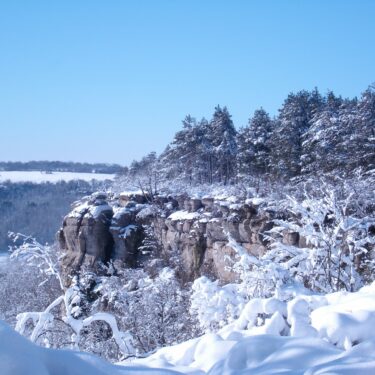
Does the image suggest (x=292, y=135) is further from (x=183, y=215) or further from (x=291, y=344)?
(x=291, y=344)

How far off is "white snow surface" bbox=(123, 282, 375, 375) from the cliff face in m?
15.4

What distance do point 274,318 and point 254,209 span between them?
15.3 meters

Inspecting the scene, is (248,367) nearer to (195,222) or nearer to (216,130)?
(195,222)

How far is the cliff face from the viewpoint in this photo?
20.8 meters

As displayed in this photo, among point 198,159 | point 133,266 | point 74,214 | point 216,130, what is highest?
point 216,130

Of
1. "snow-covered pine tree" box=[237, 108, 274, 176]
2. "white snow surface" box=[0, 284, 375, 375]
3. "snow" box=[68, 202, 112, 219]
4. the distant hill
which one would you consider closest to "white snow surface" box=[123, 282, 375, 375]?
"white snow surface" box=[0, 284, 375, 375]

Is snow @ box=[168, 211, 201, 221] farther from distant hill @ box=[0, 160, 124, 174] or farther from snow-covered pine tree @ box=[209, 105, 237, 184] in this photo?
distant hill @ box=[0, 160, 124, 174]

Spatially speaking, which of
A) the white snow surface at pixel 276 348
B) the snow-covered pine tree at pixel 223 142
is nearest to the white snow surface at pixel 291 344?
the white snow surface at pixel 276 348

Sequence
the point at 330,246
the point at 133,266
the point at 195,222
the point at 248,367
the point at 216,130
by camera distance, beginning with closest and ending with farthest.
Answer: the point at 248,367 → the point at 330,246 → the point at 195,222 → the point at 133,266 → the point at 216,130

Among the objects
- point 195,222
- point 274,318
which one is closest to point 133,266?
point 195,222

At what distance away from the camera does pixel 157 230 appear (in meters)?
24.1

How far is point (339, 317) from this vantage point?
13.1ft

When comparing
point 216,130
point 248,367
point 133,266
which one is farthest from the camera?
point 216,130

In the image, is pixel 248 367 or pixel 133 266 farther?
pixel 133 266
